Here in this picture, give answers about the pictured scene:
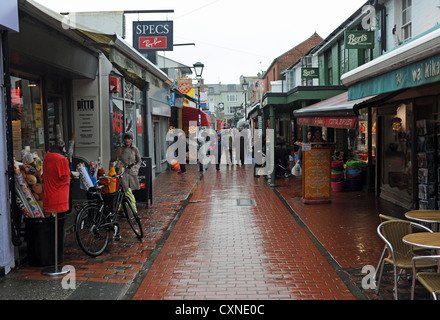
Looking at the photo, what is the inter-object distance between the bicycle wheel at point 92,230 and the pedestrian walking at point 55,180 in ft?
1.79

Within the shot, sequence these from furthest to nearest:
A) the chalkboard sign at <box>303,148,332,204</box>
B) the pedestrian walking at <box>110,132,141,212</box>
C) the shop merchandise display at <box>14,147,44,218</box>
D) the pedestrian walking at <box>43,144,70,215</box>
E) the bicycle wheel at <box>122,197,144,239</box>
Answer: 1. the chalkboard sign at <box>303,148,332,204</box>
2. the pedestrian walking at <box>110,132,141,212</box>
3. the bicycle wheel at <box>122,197,144,239</box>
4. the shop merchandise display at <box>14,147,44,218</box>
5. the pedestrian walking at <box>43,144,70,215</box>

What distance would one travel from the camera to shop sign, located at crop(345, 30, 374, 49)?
42.9ft

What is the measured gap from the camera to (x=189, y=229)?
8.25m

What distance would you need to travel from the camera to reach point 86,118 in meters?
10.8

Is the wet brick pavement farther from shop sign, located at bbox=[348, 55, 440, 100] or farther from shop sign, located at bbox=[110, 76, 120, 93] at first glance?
shop sign, located at bbox=[110, 76, 120, 93]

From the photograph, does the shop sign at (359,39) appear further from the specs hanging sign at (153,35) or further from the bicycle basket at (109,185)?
the bicycle basket at (109,185)

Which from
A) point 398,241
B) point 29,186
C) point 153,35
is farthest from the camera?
point 153,35

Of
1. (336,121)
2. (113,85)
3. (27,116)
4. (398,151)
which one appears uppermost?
(113,85)

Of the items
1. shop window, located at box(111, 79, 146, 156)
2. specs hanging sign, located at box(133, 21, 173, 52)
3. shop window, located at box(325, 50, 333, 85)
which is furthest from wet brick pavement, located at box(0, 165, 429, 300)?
shop window, located at box(325, 50, 333, 85)

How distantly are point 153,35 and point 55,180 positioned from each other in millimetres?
8849

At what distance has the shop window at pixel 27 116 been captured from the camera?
26.3ft

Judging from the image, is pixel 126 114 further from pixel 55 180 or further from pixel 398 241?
pixel 398 241

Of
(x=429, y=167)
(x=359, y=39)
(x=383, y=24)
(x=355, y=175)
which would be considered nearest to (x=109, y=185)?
(x=429, y=167)

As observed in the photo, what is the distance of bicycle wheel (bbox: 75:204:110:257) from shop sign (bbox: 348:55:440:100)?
177 inches
